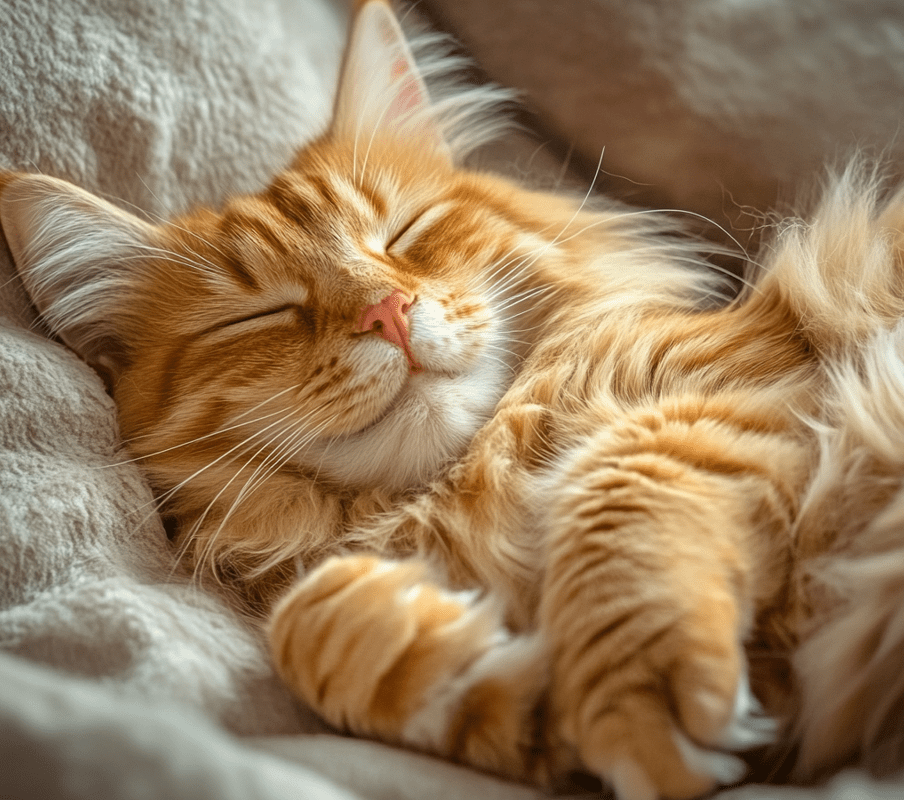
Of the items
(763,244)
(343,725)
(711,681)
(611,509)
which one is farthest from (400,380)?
(763,244)

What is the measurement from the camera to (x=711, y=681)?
747 mm

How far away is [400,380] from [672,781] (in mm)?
642

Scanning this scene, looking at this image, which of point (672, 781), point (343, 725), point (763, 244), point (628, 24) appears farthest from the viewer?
point (628, 24)

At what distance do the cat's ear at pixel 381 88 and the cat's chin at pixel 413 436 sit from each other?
0.63 m

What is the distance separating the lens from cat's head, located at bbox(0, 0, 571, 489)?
45.6 inches

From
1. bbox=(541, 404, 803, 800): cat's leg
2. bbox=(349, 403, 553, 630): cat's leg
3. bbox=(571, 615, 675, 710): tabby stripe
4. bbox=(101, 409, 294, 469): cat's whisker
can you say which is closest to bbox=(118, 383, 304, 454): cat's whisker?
bbox=(101, 409, 294, 469): cat's whisker

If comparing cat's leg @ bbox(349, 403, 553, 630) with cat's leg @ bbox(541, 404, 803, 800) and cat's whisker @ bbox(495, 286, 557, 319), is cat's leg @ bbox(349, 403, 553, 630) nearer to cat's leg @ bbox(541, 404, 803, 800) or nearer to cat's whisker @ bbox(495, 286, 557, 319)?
cat's leg @ bbox(541, 404, 803, 800)

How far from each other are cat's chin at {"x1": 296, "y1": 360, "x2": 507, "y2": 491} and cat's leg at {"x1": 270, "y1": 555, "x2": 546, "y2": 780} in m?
0.33

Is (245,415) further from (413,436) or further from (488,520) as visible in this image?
(488,520)

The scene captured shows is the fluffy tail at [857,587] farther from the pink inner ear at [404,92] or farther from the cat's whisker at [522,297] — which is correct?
the pink inner ear at [404,92]

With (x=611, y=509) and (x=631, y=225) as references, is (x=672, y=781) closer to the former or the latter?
(x=611, y=509)

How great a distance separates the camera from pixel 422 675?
2.63ft

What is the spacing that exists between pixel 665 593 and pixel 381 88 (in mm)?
1247

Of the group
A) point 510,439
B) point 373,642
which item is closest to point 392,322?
point 510,439
